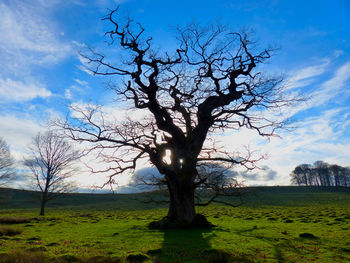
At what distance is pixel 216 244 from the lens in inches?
404

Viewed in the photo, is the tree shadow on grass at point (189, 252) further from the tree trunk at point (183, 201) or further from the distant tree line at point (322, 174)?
the distant tree line at point (322, 174)

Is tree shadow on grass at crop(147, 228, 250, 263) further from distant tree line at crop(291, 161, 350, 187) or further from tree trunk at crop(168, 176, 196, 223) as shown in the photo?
distant tree line at crop(291, 161, 350, 187)

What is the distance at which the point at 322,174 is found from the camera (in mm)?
112688

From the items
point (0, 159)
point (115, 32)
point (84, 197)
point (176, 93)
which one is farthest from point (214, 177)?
point (84, 197)

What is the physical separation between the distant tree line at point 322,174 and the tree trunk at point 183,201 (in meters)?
119

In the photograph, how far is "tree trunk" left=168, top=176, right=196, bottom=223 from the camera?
50.9 ft

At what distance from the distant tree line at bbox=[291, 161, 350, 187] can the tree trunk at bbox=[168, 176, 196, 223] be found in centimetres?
11950

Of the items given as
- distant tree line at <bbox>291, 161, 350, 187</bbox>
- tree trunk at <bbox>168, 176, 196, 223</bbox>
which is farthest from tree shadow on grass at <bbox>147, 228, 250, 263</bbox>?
distant tree line at <bbox>291, 161, 350, 187</bbox>

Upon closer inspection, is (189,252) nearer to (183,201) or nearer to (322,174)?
→ (183,201)

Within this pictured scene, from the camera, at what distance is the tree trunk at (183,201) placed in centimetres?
1552

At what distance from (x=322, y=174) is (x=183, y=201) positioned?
12151cm

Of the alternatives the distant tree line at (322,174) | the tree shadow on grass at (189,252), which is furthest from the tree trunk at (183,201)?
the distant tree line at (322,174)

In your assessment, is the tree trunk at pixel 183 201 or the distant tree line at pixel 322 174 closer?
the tree trunk at pixel 183 201

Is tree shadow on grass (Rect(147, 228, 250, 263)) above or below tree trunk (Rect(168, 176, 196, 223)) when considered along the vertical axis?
below
